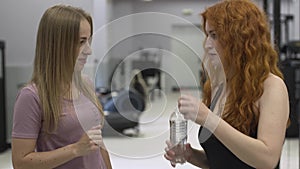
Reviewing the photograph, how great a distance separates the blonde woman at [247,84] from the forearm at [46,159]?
0.26 metres

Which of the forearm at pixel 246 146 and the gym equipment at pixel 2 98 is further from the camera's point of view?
the gym equipment at pixel 2 98

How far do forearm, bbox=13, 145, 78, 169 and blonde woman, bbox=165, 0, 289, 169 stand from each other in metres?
0.26

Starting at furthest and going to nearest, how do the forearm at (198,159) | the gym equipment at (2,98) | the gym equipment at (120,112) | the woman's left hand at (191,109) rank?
1. the gym equipment at (2,98)
2. the gym equipment at (120,112)
3. the forearm at (198,159)
4. the woman's left hand at (191,109)

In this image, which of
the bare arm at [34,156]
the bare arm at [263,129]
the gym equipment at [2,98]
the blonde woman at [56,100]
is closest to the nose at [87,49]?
the blonde woman at [56,100]

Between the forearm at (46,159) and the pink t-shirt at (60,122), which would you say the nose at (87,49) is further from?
the forearm at (46,159)

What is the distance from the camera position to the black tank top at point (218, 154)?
1143mm

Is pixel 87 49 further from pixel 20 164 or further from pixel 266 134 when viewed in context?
pixel 266 134

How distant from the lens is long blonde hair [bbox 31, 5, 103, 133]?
1.15 metres

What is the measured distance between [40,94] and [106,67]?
335mm

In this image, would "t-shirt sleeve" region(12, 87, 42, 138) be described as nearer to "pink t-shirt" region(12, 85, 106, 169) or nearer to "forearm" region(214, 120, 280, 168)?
"pink t-shirt" region(12, 85, 106, 169)

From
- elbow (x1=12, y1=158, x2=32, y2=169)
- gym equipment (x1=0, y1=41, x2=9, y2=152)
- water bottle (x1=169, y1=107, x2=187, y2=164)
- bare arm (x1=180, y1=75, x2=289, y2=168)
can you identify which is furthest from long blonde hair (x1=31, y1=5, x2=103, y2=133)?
gym equipment (x1=0, y1=41, x2=9, y2=152)

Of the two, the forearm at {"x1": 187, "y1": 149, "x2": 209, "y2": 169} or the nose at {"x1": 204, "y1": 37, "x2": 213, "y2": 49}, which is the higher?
the nose at {"x1": 204, "y1": 37, "x2": 213, "y2": 49}

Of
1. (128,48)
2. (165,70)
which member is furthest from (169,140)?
(128,48)

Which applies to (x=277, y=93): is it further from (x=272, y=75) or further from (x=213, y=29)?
(x=213, y=29)
